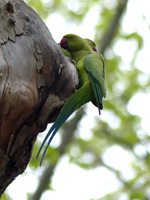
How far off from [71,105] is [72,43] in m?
0.80

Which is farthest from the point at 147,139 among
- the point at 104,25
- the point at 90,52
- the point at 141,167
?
the point at 90,52

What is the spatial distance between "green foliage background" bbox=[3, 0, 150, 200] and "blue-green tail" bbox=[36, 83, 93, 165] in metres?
4.24

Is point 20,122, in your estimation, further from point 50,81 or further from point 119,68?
point 119,68

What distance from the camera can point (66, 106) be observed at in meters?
2.48

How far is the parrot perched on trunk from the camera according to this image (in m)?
2.49

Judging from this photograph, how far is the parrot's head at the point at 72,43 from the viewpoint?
309 cm

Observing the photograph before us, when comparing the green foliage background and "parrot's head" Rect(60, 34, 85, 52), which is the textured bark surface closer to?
"parrot's head" Rect(60, 34, 85, 52)

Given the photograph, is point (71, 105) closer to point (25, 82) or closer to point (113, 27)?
point (25, 82)

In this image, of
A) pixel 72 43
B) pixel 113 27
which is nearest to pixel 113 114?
pixel 113 27

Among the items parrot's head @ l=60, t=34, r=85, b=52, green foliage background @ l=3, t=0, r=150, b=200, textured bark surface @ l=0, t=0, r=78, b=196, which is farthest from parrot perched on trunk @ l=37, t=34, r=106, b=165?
green foliage background @ l=3, t=0, r=150, b=200

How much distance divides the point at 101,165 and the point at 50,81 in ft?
19.9

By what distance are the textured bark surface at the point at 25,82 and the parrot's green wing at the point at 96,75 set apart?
0.52 feet

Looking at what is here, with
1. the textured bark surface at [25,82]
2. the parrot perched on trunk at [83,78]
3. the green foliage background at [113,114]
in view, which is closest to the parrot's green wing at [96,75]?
the parrot perched on trunk at [83,78]

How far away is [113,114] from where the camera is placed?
7891mm
